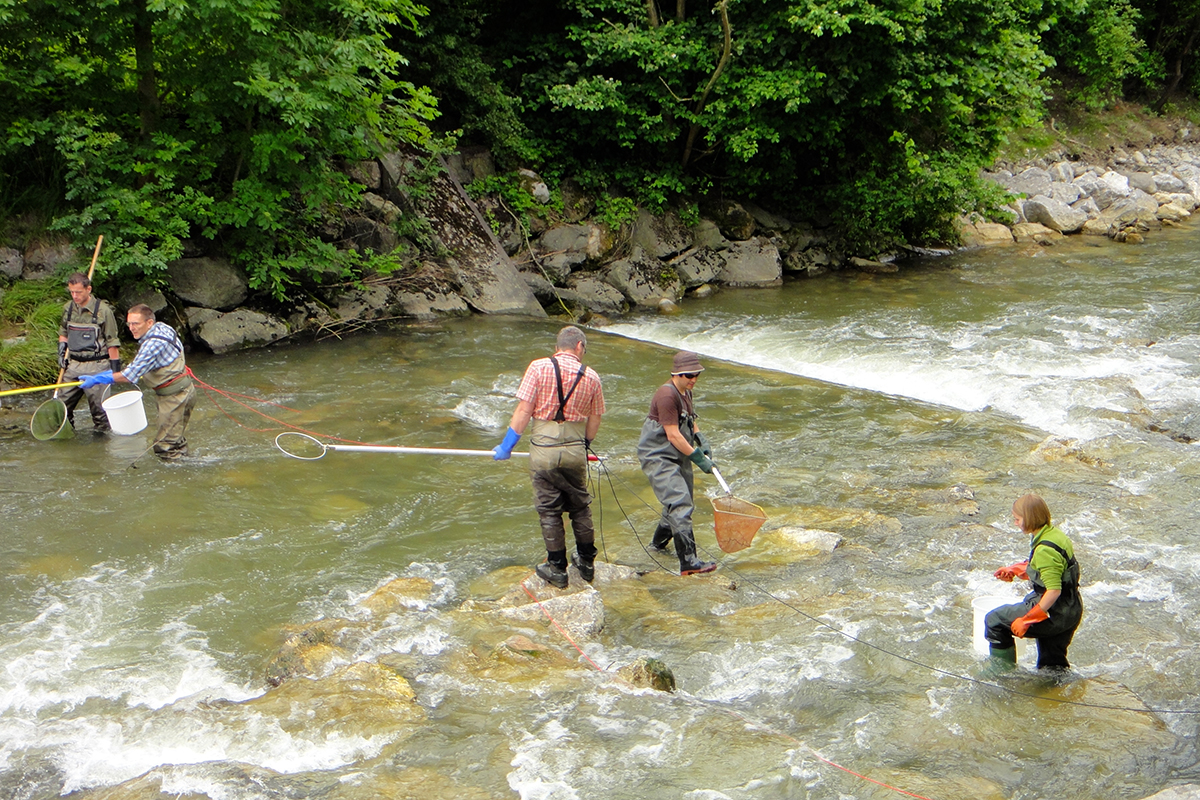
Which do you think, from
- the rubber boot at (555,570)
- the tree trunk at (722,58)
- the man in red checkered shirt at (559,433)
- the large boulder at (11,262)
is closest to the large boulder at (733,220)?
the tree trunk at (722,58)

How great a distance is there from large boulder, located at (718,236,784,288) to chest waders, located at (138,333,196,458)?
36.4 feet

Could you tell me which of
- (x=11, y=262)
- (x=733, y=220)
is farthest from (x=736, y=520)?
(x=733, y=220)

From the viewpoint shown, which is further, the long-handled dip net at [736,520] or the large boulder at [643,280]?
the large boulder at [643,280]

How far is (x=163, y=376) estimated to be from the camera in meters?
8.35

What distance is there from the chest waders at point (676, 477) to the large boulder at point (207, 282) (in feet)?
26.9

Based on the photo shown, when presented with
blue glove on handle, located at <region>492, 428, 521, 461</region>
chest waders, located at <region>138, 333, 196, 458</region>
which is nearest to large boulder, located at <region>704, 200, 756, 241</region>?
chest waders, located at <region>138, 333, 196, 458</region>

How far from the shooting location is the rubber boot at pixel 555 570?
21.0 ft

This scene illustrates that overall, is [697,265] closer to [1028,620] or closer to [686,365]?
[686,365]

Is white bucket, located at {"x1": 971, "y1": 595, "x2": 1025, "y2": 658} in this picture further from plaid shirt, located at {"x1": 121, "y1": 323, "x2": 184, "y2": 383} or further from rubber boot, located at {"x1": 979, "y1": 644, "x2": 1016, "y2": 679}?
plaid shirt, located at {"x1": 121, "y1": 323, "x2": 184, "y2": 383}

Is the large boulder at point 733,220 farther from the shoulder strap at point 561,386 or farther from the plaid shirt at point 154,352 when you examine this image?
the shoulder strap at point 561,386

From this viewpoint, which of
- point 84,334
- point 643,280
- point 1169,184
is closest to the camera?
point 84,334

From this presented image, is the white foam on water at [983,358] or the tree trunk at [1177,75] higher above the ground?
the tree trunk at [1177,75]

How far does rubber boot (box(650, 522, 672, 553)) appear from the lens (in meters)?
7.23

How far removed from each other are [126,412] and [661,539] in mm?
5118
